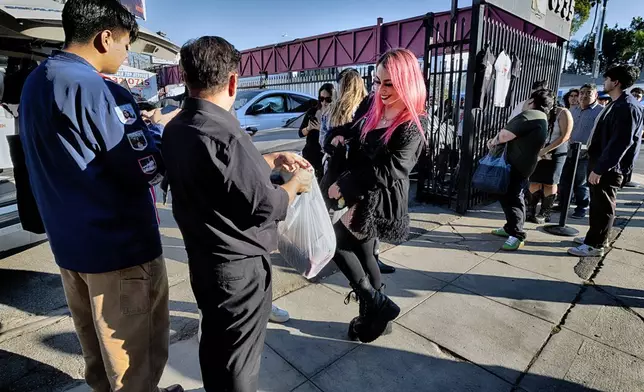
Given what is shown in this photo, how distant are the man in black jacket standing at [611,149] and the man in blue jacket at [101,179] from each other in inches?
155

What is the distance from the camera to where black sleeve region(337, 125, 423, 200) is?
83.7 inches

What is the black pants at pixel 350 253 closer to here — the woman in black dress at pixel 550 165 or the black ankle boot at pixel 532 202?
the woman in black dress at pixel 550 165

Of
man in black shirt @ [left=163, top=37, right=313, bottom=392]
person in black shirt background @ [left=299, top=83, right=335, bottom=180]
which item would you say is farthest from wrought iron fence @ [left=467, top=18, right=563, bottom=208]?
man in black shirt @ [left=163, top=37, right=313, bottom=392]

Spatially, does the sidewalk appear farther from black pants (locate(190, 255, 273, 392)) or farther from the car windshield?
the car windshield

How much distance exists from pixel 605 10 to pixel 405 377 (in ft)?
123

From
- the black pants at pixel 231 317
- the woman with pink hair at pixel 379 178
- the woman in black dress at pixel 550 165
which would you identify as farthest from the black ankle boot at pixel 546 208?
the black pants at pixel 231 317

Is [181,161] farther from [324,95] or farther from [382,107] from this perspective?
[324,95]

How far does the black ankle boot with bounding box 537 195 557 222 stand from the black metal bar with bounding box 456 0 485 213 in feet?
3.15

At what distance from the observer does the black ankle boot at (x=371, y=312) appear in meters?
2.31

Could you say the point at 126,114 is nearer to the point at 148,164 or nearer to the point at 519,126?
the point at 148,164

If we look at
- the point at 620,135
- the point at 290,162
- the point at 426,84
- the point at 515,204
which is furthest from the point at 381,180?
the point at 426,84

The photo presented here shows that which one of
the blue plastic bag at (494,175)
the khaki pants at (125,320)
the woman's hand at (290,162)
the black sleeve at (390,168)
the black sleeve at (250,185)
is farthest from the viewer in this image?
the blue plastic bag at (494,175)

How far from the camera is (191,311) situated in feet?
9.27

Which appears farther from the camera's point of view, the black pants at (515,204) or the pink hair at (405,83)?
the black pants at (515,204)
